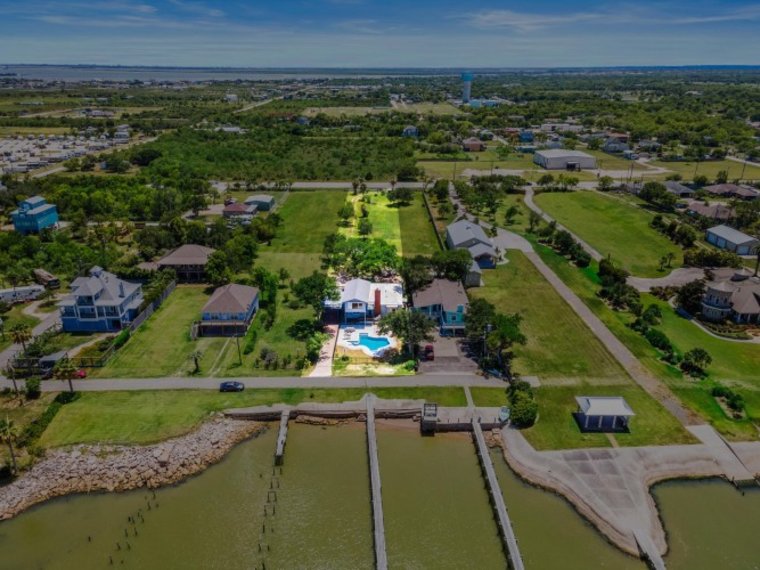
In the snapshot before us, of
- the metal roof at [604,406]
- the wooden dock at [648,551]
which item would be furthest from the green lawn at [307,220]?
the wooden dock at [648,551]

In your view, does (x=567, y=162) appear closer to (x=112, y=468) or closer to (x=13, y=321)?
(x=13, y=321)

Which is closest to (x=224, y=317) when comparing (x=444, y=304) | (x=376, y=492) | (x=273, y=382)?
(x=273, y=382)

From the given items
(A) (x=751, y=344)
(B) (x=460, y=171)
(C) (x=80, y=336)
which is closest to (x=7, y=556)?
(C) (x=80, y=336)

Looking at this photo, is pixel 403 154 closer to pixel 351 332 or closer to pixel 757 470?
pixel 351 332

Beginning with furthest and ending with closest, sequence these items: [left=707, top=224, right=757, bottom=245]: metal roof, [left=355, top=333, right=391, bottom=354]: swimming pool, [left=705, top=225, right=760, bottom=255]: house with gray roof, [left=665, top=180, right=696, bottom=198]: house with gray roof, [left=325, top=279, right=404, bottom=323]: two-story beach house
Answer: [left=665, top=180, right=696, bottom=198]: house with gray roof < [left=707, top=224, right=757, bottom=245]: metal roof < [left=705, top=225, right=760, bottom=255]: house with gray roof < [left=325, top=279, right=404, bottom=323]: two-story beach house < [left=355, top=333, right=391, bottom=354]: swimming pool

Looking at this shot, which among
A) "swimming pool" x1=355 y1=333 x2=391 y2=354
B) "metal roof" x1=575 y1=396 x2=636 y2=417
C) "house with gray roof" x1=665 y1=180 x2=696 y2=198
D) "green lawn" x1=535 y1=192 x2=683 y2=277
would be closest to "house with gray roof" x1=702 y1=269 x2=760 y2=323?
"green lawn" x1=535 y1=192 x2=683 y2=277

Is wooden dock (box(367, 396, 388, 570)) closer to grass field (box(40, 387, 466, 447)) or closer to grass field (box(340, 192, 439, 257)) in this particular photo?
grass field (box(40, 387, 466, 447))

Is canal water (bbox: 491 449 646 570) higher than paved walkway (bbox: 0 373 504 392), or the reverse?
paved walkway (bbox: 0 373 504 392)
